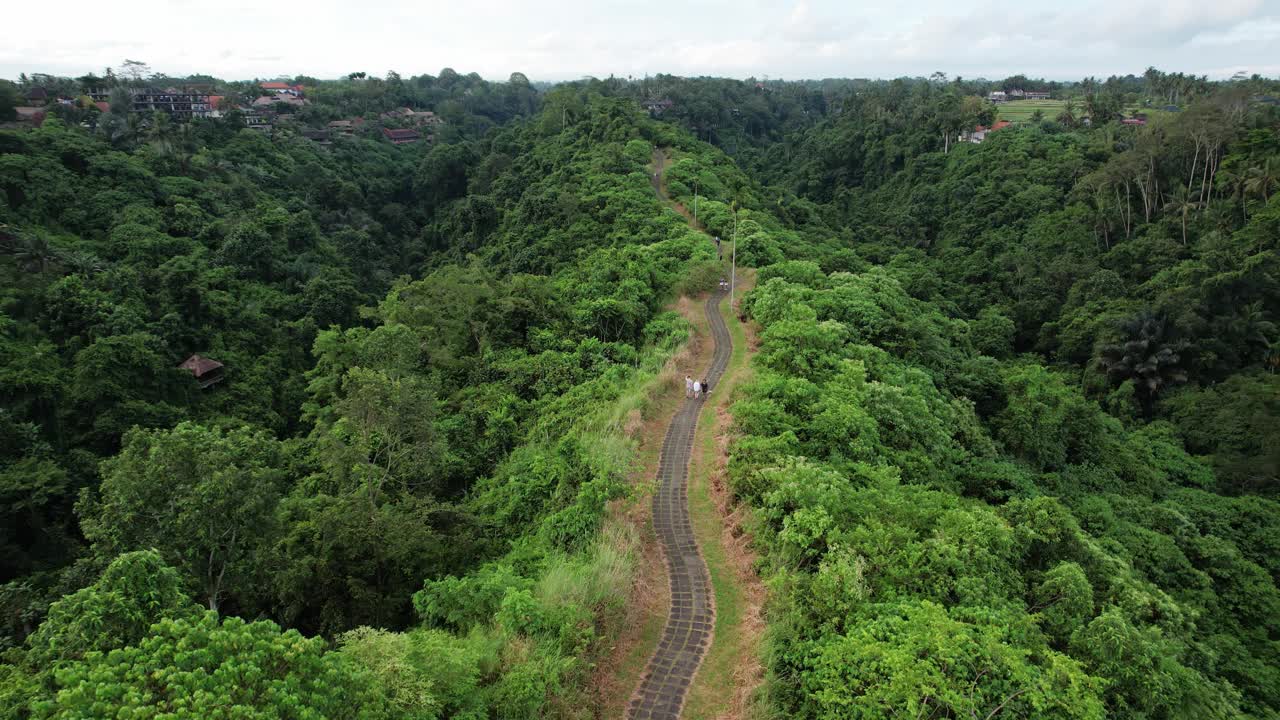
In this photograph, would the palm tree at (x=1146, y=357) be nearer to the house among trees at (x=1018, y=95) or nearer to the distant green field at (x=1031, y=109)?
the distant green field at (x=1031, y=109)

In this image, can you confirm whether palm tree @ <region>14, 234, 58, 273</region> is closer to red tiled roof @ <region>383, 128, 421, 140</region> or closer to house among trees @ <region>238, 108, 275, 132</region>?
house among trees @ <region>238, 108, 275, 132</region>

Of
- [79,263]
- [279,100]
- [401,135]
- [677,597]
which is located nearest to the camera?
[677,597]

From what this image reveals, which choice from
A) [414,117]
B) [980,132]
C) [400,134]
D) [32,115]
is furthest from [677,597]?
[414,117]

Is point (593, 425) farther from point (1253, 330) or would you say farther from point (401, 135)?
point (401, 135)

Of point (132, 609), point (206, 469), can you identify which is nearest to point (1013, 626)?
point (132, 609)

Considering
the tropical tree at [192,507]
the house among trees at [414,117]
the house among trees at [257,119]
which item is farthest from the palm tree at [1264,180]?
the house among trees at [414,117]

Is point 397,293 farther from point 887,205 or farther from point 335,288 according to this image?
point 887,205

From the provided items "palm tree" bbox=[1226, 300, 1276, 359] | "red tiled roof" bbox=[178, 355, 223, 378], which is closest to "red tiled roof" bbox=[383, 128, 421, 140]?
"red tiled roof" bbox=[178, 355, 223, 378]
